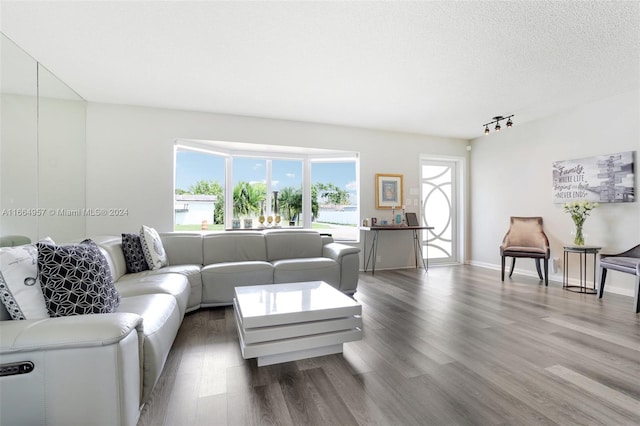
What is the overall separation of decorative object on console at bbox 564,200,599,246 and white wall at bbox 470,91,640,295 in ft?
0.91

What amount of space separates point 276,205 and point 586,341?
4099mm

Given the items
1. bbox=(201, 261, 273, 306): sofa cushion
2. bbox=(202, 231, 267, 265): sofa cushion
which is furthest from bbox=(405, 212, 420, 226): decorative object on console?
bbox=(201, 261, 273, 306): sofa cushion

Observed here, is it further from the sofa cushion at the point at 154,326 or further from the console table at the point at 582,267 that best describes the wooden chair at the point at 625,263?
the sofa cushion at the point at 154,326

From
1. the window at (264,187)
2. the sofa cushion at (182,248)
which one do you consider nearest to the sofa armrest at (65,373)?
the sofa cushion at (182,248)

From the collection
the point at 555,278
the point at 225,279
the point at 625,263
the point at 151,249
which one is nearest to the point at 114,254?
the point at 151,249

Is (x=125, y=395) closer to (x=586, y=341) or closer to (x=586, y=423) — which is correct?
(x=586, y=423)

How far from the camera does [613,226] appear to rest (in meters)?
3.74

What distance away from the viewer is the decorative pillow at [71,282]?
1387 mm

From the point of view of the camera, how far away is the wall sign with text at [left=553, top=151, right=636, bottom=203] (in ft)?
11.8

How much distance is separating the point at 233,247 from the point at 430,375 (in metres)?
2.62

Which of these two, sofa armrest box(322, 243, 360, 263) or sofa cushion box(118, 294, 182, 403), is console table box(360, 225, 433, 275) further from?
sofa cushion box(118, 294, 182, 403)

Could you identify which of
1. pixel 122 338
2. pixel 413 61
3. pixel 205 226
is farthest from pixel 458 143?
pixel 122 338

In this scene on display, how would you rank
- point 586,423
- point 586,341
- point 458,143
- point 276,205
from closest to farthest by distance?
point 586,423, point 586,341, point 276,205, point 458,143

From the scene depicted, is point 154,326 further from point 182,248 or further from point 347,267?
point 347,267
